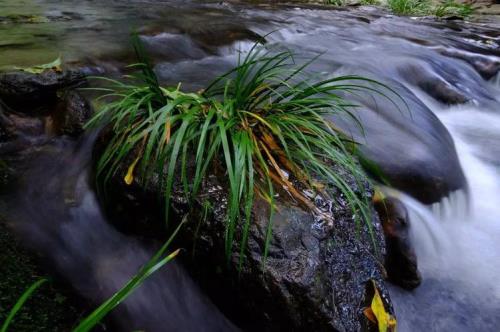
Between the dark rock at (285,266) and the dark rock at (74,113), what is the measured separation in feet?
2.66

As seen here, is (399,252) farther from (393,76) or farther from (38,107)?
(393,76)

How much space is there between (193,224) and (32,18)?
5.12m

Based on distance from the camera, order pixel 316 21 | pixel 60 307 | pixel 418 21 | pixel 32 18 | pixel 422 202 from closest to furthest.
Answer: pixel 60 307, pixel 422 202, pixel 32 18, pixel 316 21, pixel 418 21

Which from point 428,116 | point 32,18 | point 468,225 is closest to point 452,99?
point 428,116

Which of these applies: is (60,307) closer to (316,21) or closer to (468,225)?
(468,225)

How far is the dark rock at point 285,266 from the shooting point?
1.70 meters

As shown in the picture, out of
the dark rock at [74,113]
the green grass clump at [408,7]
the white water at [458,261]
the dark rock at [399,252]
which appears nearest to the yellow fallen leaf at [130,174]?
the dark rock at [74,113]

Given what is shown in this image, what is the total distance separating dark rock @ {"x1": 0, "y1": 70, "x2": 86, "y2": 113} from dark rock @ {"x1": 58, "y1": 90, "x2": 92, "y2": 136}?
0.67 feet

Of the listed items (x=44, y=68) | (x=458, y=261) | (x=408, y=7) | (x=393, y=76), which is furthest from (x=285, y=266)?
(x=408, y=7)

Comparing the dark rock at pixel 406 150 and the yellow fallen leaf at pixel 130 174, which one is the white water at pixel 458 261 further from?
the yellow fallen leaf at pixel 130 174

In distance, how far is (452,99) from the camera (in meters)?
4.72

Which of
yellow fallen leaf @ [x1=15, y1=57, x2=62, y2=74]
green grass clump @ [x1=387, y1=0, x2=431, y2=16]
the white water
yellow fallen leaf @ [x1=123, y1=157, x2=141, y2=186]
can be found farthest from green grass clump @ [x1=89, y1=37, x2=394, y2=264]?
green grass clump @ [x1=387, y1=0, x2=431, y2=16]

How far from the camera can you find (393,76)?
4.91 meters

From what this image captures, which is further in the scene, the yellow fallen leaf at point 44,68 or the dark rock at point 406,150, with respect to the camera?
the yellow fallen leaf at point 44,68
